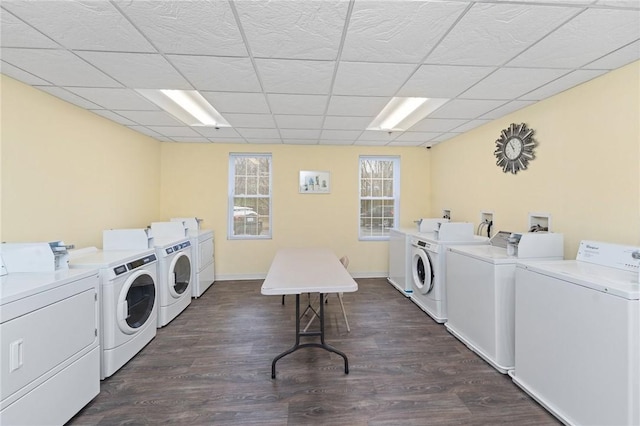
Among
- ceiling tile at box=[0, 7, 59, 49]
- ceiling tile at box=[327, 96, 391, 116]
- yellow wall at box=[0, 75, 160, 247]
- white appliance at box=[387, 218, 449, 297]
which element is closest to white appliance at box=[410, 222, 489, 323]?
white appliance at box=[387, 218, 449, 297]

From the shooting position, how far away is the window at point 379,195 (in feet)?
16.4

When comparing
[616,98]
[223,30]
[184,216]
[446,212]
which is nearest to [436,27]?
[223,30]

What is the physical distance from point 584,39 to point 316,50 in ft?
5.73

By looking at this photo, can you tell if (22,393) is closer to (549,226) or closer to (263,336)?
(263,336)

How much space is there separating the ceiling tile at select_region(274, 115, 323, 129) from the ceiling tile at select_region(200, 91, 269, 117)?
298 mm

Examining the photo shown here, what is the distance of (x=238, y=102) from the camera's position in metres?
2.72

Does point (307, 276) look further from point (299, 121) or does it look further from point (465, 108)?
point (465, 108)

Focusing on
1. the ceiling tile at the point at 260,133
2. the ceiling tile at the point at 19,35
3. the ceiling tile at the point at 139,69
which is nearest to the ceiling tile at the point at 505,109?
the ceiling tile at the point at 260,133

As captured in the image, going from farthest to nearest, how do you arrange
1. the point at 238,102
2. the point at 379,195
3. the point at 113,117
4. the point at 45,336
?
the point at 379,195 → the point at 113,117 → the point at 238,102 → the point at 45,336

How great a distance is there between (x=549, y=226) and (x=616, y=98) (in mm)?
1190

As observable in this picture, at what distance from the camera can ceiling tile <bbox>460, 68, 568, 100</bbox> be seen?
2104mm

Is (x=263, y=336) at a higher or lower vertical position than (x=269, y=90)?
lower

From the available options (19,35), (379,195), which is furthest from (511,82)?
(19,35)

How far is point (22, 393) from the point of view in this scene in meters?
1.41
